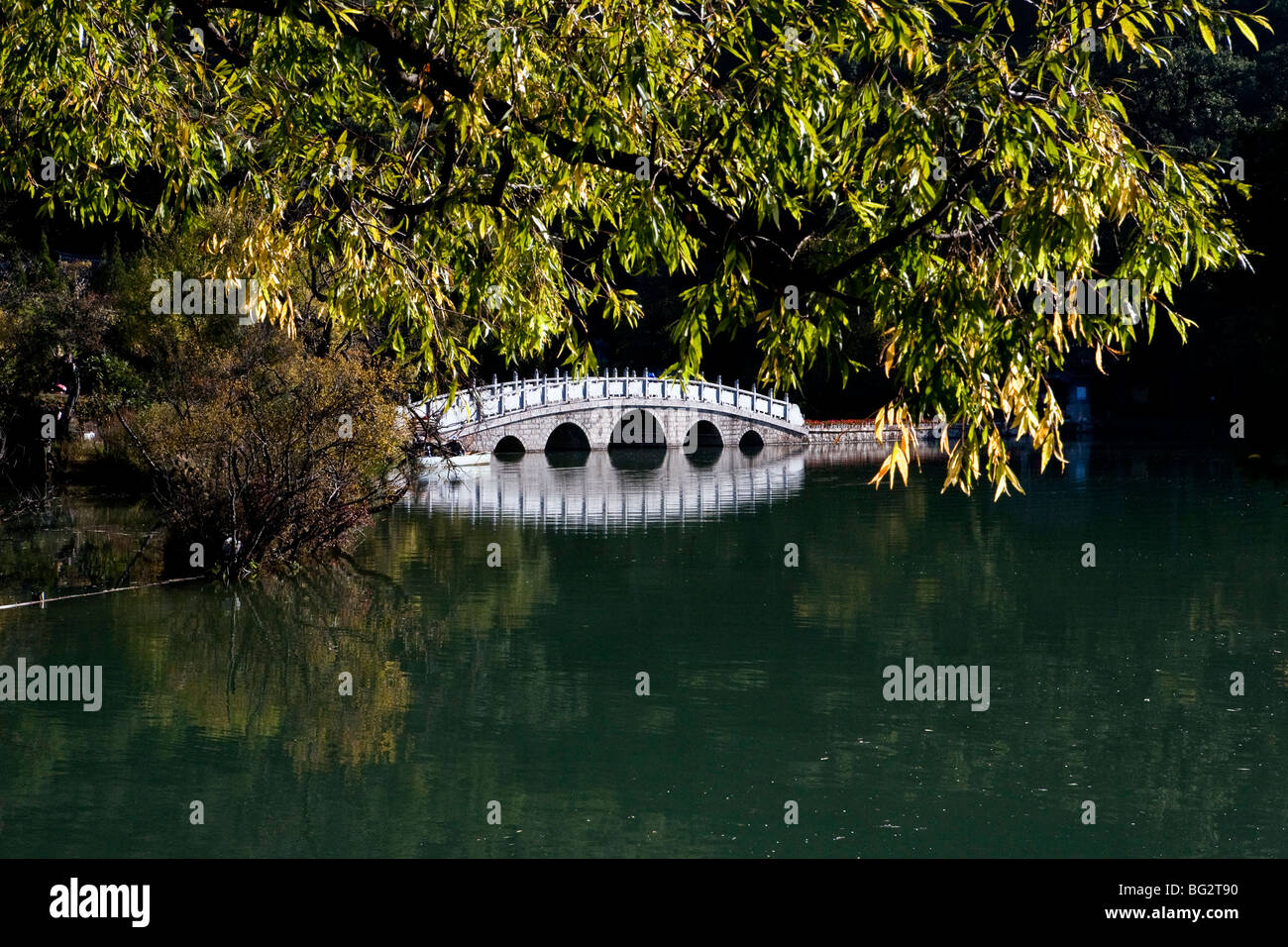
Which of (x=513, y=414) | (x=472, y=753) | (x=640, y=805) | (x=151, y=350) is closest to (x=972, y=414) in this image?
(x=640, y=805)

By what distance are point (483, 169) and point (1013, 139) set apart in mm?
3223

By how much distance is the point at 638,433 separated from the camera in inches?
1741

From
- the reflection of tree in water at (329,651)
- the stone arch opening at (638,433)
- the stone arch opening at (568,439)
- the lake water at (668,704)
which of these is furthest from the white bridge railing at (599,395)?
the reflection of tree in water at (329,651)

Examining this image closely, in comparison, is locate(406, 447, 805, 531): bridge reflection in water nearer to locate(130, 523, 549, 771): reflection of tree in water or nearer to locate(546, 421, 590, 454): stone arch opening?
locate(546, 421, 590, 454): stone arch opening

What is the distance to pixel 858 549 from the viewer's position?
18.5 meters

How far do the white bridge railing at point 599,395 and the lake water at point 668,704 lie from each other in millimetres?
16802

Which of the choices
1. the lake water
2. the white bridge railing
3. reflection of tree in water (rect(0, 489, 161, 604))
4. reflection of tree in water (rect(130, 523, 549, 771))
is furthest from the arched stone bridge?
the lake water

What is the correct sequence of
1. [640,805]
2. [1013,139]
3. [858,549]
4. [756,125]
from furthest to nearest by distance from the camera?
[858,549], [640,805], [756,125], [1013,139]

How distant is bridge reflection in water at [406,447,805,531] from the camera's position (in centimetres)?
2328

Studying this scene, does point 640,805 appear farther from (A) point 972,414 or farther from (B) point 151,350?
(B) point 151,350

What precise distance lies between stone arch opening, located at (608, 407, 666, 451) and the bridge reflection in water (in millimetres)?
3161

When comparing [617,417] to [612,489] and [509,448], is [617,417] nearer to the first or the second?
[509,448]

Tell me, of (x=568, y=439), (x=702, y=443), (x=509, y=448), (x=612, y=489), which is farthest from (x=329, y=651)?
(x=702, y=443)

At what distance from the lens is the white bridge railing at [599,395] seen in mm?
36344
